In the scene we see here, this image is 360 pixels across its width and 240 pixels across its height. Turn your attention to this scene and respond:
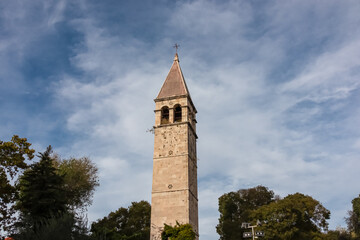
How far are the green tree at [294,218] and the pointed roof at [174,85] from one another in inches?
515

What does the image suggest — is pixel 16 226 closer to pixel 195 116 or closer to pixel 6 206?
pixel 6 206

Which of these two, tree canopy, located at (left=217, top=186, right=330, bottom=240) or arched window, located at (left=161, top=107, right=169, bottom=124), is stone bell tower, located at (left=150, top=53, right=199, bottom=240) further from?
tree canopy, located at (left=217, top=186, right=330, bottom=240)

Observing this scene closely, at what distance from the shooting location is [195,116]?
32.0m

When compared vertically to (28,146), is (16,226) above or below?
below

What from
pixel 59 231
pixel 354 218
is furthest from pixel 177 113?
pixel 354 218

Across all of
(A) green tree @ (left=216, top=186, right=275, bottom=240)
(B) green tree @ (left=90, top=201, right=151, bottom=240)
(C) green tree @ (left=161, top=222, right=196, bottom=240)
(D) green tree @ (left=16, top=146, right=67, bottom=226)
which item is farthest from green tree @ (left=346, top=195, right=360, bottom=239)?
(D) green tree @ (left=16, top=146, right=67, bottom=226)

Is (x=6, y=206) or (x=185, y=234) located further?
(x=185, y=234)

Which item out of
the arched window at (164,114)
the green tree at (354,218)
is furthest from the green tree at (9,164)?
the green tree at (354,218)

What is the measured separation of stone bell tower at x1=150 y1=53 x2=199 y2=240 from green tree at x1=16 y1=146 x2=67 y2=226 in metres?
8.16

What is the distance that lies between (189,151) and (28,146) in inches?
479

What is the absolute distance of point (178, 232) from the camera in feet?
78.5

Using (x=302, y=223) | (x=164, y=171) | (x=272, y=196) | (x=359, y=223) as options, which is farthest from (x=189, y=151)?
(x=359, y=223)

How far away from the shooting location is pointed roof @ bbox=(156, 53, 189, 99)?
29.9 metres

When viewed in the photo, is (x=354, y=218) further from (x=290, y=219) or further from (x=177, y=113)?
(x=177, y=113)
